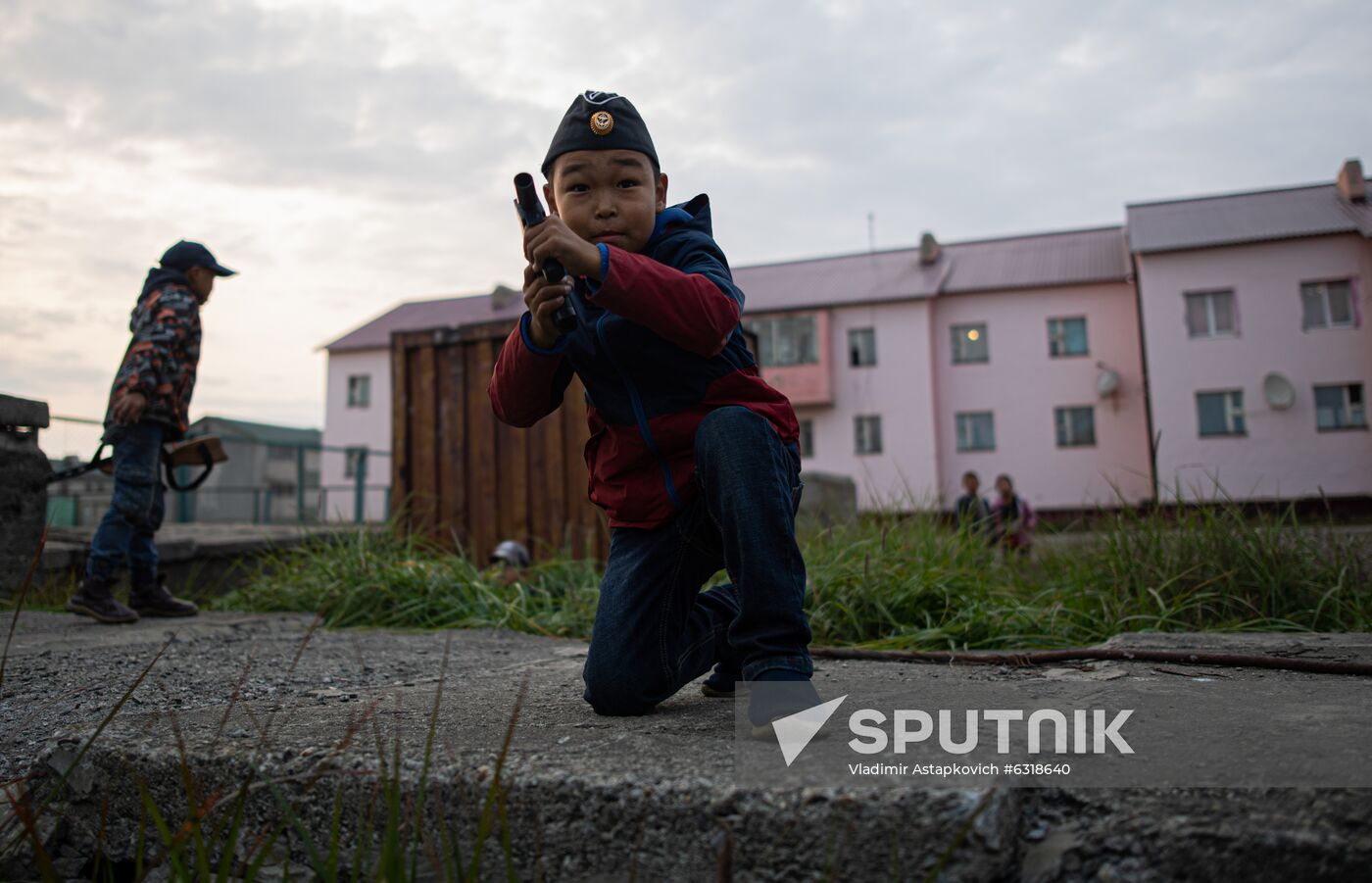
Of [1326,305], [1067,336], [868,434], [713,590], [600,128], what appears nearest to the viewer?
[600,128]

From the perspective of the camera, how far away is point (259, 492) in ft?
54.9

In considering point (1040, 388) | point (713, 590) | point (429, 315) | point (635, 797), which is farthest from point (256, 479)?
point (635, 797)

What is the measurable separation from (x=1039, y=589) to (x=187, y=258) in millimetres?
4282

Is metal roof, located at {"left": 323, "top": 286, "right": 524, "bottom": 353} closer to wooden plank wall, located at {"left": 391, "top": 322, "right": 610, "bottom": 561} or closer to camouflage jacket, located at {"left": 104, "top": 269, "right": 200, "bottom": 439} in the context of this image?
wooden plank wall, located at {"left": 391, "top": 322, "right": 610, "bottom": 561}

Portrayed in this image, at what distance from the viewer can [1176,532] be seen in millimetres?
3736

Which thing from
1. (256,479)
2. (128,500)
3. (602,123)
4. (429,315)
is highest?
(429,315)

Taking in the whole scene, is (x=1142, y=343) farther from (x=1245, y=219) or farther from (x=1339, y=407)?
(x=1339, y=407)

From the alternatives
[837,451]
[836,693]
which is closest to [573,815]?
[836,693]

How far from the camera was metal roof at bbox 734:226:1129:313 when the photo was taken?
984 inches

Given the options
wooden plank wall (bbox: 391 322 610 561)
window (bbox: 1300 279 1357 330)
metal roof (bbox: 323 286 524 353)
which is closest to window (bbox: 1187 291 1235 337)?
window (bbox: 1300 279 1357 330)

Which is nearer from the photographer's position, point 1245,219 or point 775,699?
point 775,699

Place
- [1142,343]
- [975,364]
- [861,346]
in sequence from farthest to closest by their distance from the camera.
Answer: [861,346] < [975,364] < [1142,343]

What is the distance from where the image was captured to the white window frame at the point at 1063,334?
24.6 meters

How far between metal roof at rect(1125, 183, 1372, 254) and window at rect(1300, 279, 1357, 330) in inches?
48.3
